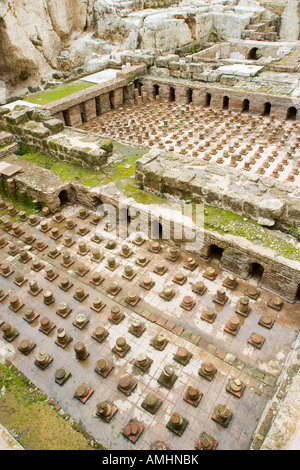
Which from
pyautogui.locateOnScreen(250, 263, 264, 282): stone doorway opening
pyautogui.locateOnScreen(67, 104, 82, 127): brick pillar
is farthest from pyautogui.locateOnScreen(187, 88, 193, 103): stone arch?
pyautogui.locateOnScreen(250, 263, 264, 282): stone doorway opening

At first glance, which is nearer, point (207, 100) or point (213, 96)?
point (213, 96)

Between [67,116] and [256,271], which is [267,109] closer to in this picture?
[67,116]

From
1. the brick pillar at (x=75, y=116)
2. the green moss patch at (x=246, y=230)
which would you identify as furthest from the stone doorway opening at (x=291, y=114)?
the brick pillar at (x=75, y=116)

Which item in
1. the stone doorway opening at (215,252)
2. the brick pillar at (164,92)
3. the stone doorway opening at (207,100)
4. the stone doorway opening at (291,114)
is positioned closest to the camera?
the stone doorway opening at (215,252)

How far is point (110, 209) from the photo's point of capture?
359 inches

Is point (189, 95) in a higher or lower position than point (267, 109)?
higher

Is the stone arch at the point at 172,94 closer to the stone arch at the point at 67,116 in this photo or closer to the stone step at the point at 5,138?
the stone arch at the point at 67,116

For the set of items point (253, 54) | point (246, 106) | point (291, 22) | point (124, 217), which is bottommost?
point (124, 217)

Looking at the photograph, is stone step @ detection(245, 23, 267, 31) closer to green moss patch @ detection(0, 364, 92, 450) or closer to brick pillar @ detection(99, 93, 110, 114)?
brick pillar @ detection(99, 93, 110, 114)

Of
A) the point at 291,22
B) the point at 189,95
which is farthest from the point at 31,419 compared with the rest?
the point at 291,22

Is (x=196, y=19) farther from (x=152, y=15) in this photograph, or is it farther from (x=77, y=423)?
(x=77, y=423)

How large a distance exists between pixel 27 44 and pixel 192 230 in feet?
72.3

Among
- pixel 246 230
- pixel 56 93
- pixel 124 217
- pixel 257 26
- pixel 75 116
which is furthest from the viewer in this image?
pixel 257 26

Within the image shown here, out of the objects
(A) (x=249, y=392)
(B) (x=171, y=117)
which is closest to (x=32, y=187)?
(A) (x=249, y=392)
